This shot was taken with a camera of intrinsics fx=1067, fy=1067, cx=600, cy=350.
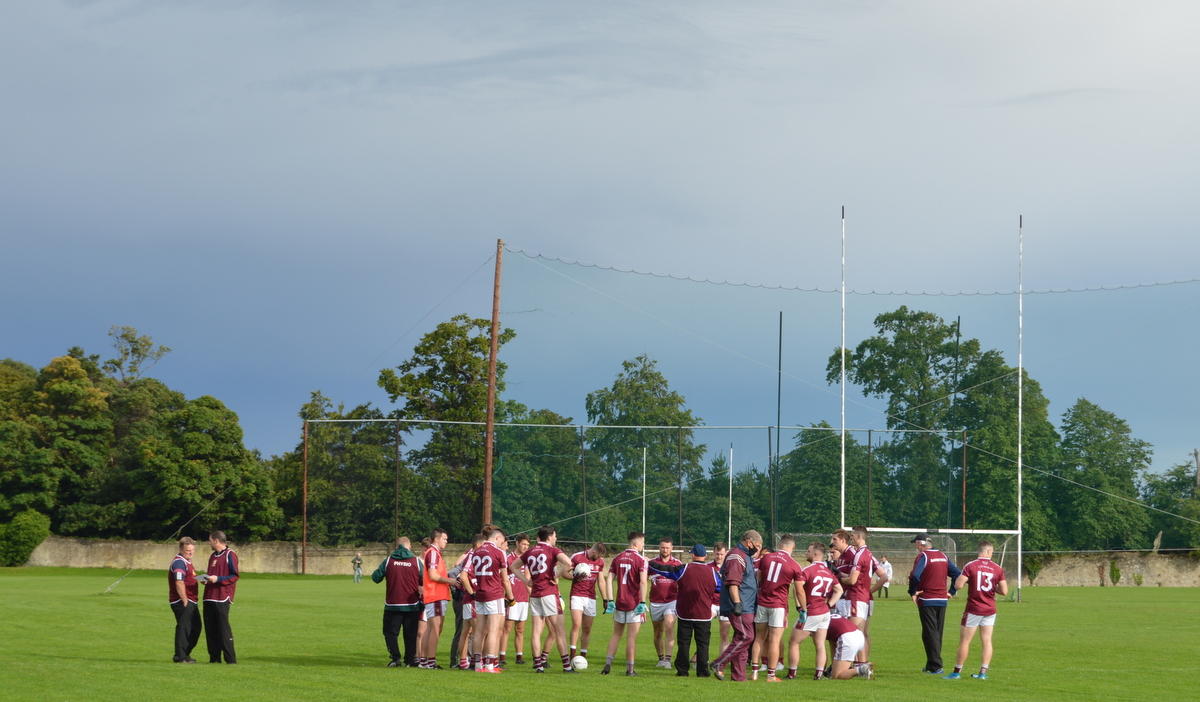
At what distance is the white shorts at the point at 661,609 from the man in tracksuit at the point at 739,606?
1226 mm

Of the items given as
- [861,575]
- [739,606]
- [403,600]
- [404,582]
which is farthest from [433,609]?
[861,575]

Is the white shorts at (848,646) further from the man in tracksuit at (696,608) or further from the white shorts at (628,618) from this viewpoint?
the white shorts at (628,618)

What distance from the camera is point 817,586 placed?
13469 mm

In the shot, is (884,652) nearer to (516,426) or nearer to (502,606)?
(502,606)

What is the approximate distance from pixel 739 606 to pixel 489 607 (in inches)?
125

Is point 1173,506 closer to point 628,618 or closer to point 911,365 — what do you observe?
point 911,365

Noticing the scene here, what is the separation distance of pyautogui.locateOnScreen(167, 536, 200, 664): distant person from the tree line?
3093 cm

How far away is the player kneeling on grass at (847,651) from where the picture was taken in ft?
44.3

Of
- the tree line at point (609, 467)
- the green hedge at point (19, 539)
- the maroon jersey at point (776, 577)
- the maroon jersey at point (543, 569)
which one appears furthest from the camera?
the green hedge at point (19, 539)

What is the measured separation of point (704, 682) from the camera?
12.9 metres

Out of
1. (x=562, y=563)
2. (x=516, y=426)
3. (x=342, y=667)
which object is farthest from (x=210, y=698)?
(x=516, y=426)

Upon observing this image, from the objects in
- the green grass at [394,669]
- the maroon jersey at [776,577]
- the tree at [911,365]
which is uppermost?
the tree at [911,365]

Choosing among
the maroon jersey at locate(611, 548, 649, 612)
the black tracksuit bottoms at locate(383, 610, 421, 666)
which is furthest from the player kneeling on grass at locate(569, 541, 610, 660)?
the black tracksuit bottoms at locate(383, 610, 421, 666)

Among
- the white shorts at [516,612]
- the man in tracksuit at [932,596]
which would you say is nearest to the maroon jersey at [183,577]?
the white shorts at [516,612]
